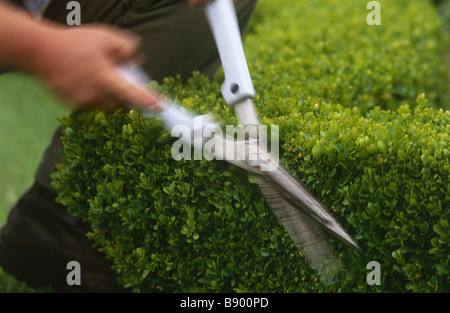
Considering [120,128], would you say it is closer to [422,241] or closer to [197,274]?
[197,274]

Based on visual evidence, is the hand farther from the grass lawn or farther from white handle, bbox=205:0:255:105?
the grass lawn

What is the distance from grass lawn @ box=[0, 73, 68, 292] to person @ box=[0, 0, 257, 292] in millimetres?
421

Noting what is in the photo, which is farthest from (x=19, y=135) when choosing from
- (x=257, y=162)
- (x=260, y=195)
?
(x=257, y=162)

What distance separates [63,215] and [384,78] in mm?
2137

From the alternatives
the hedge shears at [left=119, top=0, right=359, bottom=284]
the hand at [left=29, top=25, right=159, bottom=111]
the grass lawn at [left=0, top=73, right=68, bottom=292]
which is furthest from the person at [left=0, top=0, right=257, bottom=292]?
the grass lawn at [left=0, top=73, right=68, bottom=292]

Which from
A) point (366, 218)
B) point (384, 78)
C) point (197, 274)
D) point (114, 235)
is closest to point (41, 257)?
point (114, 235)

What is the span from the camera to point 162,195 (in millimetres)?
2500

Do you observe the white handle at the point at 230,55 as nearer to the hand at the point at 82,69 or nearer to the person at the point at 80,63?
the person at the point at 80,63

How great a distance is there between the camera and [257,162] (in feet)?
6.83

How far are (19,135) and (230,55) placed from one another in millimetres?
4066

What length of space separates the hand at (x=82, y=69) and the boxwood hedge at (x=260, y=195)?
0.45 metres

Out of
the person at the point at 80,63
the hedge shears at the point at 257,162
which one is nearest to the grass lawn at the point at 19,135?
the person at the point at 80,63

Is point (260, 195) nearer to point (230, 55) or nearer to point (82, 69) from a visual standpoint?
point (230, 55)

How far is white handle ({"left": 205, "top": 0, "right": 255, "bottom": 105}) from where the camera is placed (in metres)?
2.17
